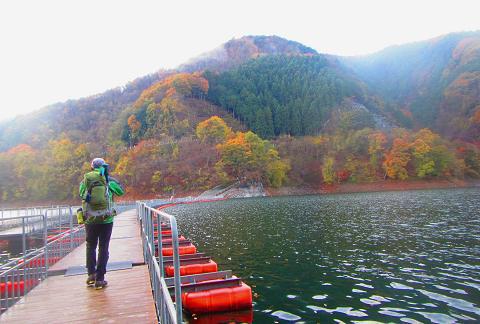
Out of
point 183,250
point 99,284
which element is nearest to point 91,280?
point 99,284

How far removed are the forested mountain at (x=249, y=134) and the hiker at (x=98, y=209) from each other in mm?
91033

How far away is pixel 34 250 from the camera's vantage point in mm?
12070

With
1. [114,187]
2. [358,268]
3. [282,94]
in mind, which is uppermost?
[282,94]

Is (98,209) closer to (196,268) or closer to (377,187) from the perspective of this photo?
(196,268)

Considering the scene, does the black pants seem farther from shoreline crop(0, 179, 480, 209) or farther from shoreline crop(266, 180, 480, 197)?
shoreline crop(266, 180, 480, 197)

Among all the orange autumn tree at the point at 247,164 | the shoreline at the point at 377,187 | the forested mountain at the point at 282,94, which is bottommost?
the shoreline at the point at 377,187

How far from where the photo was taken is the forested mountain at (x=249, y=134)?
103m

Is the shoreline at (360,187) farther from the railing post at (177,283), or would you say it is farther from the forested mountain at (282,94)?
the railing post at (177,283)

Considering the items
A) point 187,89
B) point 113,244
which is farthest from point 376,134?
point 113,244

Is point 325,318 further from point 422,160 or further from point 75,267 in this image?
point 422,160

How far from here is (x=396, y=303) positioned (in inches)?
412

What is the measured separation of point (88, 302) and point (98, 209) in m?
A: 1.79

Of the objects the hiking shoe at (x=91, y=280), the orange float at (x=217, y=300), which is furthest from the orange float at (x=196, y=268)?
the hiking shoe at (x=91, y=280)

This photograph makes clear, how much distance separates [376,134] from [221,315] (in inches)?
4427
